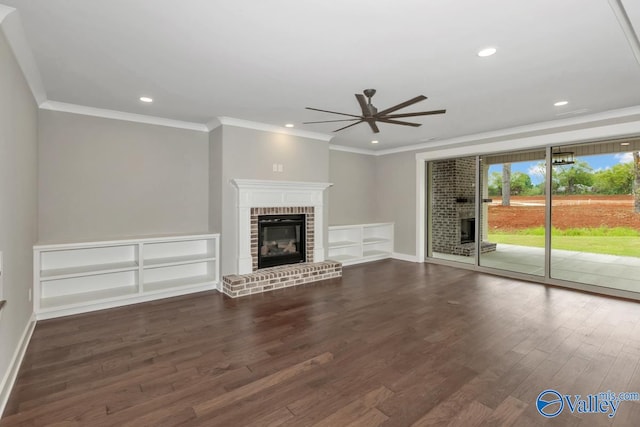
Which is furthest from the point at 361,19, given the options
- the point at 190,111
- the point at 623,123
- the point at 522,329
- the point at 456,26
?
the point at 623,123

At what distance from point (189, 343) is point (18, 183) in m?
2.07

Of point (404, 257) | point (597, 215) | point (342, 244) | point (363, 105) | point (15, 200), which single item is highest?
point (363, 105)

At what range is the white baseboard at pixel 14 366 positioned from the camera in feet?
6.93

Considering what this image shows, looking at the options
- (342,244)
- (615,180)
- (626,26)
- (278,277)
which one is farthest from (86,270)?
(615,180)

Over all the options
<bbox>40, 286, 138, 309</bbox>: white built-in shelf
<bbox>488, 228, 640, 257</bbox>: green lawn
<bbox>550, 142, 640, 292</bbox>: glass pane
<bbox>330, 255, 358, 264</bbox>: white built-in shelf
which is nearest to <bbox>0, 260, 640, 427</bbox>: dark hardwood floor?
<bbox>40, 286, 138, 309</bbox>: white built-in shelf

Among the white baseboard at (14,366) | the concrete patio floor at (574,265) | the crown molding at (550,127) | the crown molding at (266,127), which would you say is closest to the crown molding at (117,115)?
the crown molding at (266,127)

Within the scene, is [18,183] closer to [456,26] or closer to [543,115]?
[456,26]

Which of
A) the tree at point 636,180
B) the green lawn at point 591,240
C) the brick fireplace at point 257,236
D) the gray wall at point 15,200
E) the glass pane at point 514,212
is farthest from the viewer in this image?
the glass pane at point 514,212

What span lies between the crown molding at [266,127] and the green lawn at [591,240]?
4.01 meters

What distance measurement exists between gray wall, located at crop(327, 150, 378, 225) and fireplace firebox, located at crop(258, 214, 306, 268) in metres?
1.49

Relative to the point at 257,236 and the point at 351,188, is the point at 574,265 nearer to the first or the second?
the point at 351,188

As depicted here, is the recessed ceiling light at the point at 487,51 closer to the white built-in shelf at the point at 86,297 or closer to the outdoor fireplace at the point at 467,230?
the outdoor fireplace at the point at 467,230
